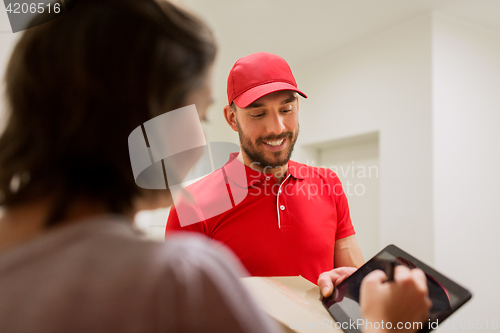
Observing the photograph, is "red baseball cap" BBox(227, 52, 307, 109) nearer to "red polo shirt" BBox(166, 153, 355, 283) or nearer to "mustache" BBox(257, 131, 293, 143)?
"mustache" BBox(257, 131, 293, 143)

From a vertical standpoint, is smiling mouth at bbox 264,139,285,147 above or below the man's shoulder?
above

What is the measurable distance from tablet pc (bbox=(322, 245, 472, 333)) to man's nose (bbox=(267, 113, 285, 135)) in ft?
1.54

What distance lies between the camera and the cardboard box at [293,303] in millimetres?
415

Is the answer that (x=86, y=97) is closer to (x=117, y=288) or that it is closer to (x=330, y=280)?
(x=117, y=288)

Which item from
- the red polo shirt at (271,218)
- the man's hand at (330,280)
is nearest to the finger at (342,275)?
the man's hand at (330,280)

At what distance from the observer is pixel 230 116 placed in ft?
3.25

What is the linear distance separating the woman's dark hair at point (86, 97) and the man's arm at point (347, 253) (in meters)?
0.74

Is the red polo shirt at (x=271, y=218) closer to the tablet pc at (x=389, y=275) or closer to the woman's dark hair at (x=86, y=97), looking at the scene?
the tablet pc at (x=389, y=275)

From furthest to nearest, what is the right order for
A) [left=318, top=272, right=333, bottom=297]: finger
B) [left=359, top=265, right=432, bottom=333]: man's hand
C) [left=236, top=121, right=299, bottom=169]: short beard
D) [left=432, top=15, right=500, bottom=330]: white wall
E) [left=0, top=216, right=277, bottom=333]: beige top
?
[left=432, top=15, right=500, bottom=330]: white wall → [left=236, top=121, right=299, bottom=169]: short beard → [left=318, top=272, right=333, bottom=297]: finger → [left=359, top=265, right=432, bottom=333]: man's hand → [left=0, top=216, right=277, bottom=333]: beige top

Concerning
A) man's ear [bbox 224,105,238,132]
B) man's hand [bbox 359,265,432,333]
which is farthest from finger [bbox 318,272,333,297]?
man's ear [bbox 224,105,238,132]

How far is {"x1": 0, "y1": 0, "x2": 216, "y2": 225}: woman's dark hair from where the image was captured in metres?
0.27

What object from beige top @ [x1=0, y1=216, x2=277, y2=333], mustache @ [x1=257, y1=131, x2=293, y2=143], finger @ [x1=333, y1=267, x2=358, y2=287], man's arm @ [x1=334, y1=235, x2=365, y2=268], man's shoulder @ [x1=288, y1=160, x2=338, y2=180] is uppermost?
mustache @ [x1=257, y1=131, x2=293, y2=143]

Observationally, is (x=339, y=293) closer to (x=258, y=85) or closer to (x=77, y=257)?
(x=77, y=257)

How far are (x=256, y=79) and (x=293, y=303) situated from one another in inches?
25.0
